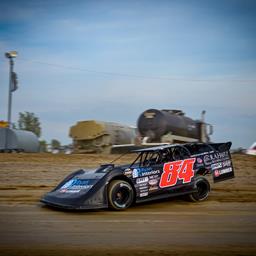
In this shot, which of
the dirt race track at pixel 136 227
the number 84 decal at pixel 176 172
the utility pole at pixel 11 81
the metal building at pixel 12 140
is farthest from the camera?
the metal building at pixel 12 140

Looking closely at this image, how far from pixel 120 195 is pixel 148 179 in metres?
0.70

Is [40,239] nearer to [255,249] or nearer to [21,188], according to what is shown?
[255,249]

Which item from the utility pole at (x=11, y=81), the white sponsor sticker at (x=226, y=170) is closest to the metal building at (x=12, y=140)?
the utility pole at (x=11, y=81)

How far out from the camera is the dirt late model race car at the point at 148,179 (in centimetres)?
874

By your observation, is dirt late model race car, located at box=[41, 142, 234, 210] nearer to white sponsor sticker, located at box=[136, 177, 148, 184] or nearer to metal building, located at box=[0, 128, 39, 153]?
white sponsor sticker, located at box=[136, 177, 148, 184]

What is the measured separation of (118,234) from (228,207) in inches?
137

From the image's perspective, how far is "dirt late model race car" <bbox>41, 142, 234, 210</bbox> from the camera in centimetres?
874

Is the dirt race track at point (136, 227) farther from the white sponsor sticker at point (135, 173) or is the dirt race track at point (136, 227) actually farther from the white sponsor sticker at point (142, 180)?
the white sponsor sticker at point (135, 173)

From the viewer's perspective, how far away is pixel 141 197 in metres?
9.25

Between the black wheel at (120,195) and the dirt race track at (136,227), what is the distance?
0.59ft

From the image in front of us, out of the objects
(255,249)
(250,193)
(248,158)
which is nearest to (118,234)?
(255,249)

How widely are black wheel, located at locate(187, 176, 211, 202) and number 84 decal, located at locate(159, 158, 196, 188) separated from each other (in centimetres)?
23

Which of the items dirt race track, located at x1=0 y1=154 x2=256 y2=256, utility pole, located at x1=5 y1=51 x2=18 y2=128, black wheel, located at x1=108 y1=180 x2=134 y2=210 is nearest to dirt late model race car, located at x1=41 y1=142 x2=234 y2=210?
black wheel, located at x1=108 y1=180 x2=134 y2=210

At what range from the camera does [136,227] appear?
731 cm
